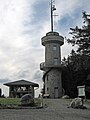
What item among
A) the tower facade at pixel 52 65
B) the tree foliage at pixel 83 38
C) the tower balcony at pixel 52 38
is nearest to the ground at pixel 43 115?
the tree foliage at pixel 83 38

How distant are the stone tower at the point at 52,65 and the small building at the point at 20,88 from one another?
312cm

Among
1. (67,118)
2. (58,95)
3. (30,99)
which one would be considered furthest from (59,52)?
(67,118)

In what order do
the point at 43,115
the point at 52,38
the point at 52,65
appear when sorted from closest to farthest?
the point at 43,115
the point at 52,65
the point at 52,38

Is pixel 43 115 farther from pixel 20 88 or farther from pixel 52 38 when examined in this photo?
pixel 52 38

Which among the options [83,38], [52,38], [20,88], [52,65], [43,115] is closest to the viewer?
[43,115]

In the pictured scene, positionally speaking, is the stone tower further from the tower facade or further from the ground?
the ground

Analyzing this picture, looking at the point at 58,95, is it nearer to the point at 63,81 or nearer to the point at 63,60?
the point at 63,81

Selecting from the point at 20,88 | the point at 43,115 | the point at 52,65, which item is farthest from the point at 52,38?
the point at 43,115

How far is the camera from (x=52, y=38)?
51812 millimetres

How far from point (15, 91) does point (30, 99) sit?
76.8 feet

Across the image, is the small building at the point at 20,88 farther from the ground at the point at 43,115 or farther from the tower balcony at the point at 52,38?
the ground at the point at 43,115

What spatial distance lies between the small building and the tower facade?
3125mm

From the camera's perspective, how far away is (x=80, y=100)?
2448cm

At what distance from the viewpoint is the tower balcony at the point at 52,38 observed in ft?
170
